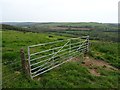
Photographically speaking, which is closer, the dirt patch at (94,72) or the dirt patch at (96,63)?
the dirt patch at (94,72)

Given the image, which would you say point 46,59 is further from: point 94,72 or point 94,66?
point 94,66

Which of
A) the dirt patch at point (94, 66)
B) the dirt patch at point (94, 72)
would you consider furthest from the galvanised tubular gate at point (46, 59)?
the dirt patch at point (94, 72)

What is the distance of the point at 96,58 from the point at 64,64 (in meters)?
3.92

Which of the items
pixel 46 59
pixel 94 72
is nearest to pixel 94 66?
pixel 94 72

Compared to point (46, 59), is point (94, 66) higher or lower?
lower

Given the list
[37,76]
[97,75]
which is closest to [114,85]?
[97,75]

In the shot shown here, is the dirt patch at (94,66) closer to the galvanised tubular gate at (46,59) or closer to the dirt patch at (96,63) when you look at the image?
the dirt patch at (96,63)

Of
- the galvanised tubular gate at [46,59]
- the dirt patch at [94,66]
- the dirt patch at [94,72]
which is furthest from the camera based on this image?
the dirt patch at [94,66]

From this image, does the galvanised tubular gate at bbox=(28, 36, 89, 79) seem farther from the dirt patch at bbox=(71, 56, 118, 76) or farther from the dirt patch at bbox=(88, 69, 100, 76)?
the dirt patch at bbox=(88, 69, 100, 76)

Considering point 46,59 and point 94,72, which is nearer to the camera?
point 46,59

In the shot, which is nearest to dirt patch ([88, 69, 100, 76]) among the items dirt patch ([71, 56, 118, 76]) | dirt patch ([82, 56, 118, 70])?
dirt patch ([71, 56, 118, 76])

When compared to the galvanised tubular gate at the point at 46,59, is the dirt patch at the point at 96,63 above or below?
below

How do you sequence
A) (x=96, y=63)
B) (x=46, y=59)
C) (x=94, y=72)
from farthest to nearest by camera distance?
(x=96, y=63) < (x=94, y=72) < (x=46, y=59)

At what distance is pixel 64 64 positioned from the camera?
12078mm
